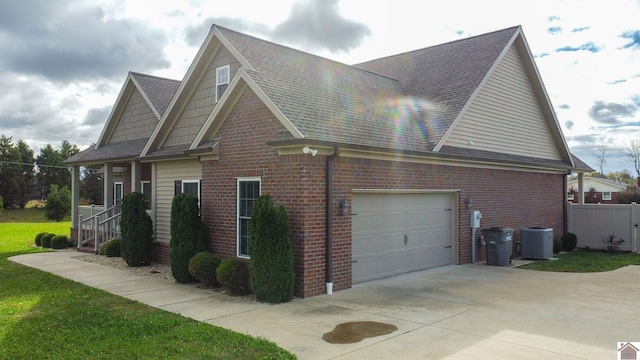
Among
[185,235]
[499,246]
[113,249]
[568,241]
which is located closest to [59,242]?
[113,249]

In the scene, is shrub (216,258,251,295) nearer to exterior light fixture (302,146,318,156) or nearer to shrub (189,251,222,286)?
shrub (189,251,222,286)

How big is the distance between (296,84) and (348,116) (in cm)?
159

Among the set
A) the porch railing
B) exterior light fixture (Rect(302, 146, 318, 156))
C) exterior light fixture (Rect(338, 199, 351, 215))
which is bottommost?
the porch railing

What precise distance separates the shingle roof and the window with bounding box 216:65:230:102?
4.40 metres

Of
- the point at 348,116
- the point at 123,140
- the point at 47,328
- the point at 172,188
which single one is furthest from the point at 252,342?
the point at 123,140

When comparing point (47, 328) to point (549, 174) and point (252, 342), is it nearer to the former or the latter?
point (252, 342)

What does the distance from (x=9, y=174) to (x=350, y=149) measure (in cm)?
5863

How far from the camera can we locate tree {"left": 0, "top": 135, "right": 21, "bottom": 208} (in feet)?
183

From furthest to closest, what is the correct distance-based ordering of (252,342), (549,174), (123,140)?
(123,140)
(549,174)
(252,342)

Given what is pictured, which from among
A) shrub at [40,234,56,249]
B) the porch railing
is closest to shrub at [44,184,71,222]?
shrub at [40,234,56,249]

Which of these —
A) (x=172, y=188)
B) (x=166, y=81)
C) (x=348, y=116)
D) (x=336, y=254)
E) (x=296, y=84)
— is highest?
(x=166, y=81)

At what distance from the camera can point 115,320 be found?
8078 mm

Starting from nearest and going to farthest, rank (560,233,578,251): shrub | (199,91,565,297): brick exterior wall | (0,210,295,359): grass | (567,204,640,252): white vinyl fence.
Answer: (0,210,295,359): grass < (199,91,565,297): brick exterior wall < (567,204,640,252): white vinyl fence < (560,233,578,251): shrub

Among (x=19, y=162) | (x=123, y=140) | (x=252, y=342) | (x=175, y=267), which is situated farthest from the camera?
(x=19, y=162)
